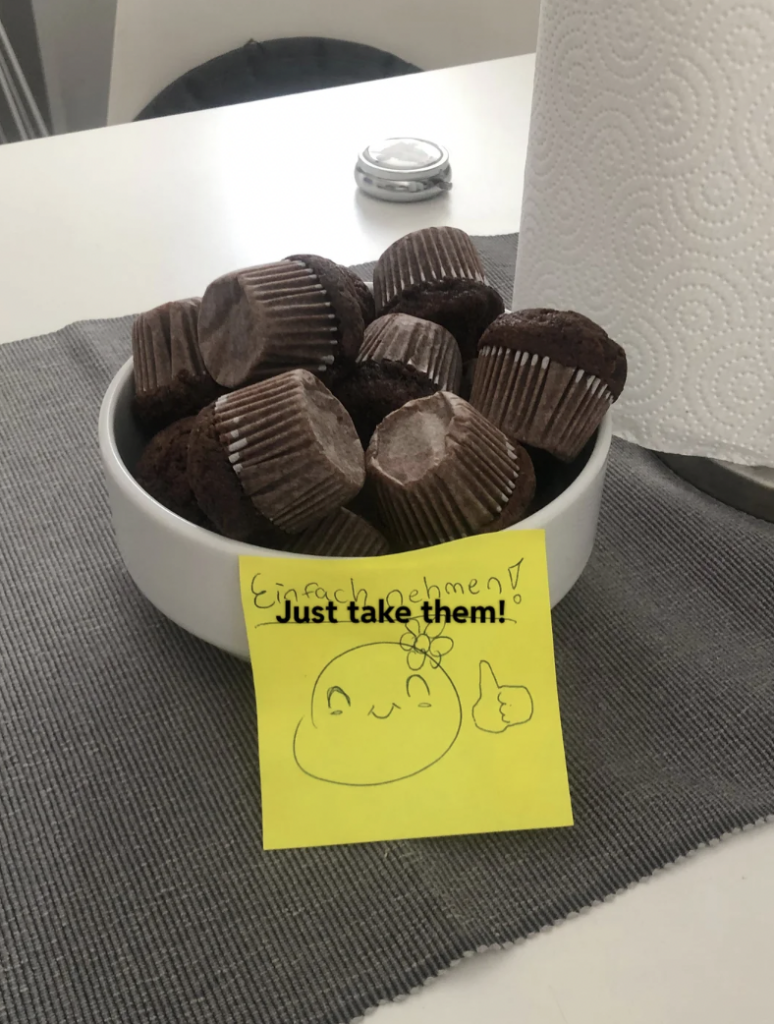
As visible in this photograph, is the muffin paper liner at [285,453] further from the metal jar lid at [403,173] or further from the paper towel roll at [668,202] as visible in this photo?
the metal jar lid at [403,173]

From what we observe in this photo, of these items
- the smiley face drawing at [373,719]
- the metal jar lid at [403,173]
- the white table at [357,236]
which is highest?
the smiley face drawing at [373,719]

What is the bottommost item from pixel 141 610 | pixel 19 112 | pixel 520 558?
pixel 19 112

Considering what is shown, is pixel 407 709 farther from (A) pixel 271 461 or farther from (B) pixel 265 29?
(B) pixel 265 29

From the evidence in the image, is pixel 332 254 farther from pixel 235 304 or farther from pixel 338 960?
pixel 338 960

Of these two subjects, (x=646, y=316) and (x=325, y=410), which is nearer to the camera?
(x=325, y=410)

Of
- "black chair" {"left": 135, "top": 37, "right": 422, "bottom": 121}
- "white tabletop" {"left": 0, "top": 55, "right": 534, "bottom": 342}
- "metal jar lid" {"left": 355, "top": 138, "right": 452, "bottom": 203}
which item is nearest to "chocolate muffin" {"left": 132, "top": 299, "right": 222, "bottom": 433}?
"white tabletop" {"left": 0, "top": 55, "right": 534, "bottom": 342}

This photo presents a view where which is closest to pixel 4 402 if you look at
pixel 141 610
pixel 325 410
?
pixel 141 610

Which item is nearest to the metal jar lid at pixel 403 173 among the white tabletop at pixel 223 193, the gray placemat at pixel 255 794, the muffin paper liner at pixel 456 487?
the white tabletop at pixel 223 193
